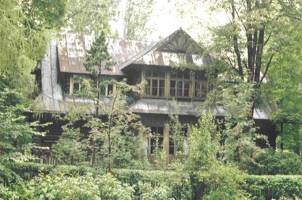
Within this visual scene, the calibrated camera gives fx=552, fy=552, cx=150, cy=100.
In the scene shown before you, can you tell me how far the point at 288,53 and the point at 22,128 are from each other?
18.1 metres

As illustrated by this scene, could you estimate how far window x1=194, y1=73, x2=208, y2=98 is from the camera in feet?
101

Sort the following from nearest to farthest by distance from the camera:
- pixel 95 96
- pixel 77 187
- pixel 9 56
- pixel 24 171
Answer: pixel 9 56 → pixel 77 187 → pixel 24 171 → pixel 95 96

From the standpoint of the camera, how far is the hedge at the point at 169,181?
18547 millimetres

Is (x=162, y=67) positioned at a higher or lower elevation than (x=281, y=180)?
higher

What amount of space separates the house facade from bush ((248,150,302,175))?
4.69 m

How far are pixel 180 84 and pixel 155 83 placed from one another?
1.49 metres

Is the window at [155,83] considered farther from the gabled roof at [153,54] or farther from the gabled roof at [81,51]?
the gabled roof at [81,51]

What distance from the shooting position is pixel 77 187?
1507cm

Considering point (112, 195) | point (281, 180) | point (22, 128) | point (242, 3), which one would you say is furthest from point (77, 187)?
point (242, 3)

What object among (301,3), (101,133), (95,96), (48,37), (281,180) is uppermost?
(301,3)

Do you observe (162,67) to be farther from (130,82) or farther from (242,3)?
(242,3)

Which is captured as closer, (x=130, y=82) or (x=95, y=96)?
(x=95, y=96)

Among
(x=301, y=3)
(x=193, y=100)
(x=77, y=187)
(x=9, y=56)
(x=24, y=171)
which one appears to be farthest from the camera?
(x=193, y=100)

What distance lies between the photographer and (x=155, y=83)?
3003 cm
